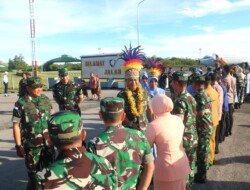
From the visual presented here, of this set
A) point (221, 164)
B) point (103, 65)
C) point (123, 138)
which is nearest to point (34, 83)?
point (123, 138)

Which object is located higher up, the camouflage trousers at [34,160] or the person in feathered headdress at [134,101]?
the person in feathered headdress at [134,101]

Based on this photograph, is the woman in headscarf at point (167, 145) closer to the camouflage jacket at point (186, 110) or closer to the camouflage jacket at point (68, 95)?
the camouflage jacket at point (186, 110)

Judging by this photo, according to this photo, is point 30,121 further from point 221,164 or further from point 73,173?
point 221,164

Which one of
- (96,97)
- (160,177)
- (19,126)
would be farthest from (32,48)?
(160,177)

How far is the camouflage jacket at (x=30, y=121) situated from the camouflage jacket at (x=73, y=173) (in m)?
2.64

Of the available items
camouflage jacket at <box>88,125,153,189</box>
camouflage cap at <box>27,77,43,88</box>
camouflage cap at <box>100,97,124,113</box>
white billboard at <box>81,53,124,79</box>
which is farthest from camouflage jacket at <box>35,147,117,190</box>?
white billboard at <box>81,53,124,79</box>

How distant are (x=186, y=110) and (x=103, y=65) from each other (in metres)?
23.0

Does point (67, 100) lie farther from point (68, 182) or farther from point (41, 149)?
point (68, 182)

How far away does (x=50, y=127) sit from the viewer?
1.79 meters

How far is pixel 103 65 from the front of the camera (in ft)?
87.0

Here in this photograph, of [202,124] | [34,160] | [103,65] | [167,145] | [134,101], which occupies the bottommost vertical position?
[34,160]

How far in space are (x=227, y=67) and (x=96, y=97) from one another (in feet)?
40.7

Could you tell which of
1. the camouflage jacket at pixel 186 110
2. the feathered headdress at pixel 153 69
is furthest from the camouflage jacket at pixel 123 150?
the feathered headdress at pixel 153 69

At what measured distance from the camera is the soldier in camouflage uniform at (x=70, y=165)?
5.54 ft
